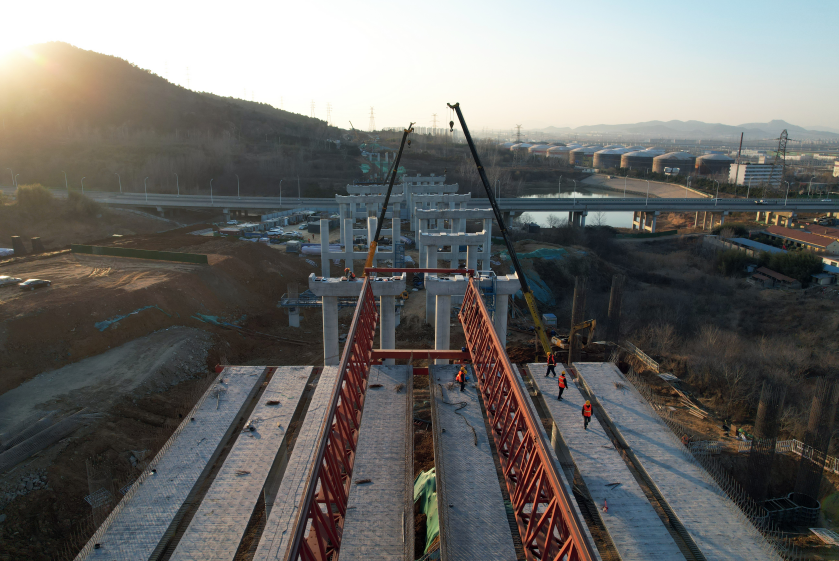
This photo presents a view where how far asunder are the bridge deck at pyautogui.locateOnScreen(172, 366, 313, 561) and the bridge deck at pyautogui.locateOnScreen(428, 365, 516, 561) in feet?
13.7

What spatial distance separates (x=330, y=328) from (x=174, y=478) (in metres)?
10.6

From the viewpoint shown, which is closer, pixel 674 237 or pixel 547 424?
pixel 547 424

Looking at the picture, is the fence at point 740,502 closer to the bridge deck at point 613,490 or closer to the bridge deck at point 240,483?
the bridge deck at point 613,490

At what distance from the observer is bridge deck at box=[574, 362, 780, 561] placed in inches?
416

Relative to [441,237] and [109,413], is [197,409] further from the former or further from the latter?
[441,237]

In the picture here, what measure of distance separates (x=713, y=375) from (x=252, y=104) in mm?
160328

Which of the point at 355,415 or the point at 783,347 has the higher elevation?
the point at 355,415

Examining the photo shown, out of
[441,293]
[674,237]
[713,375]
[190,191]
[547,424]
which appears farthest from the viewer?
[190,191]

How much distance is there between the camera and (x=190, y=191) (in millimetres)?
83375

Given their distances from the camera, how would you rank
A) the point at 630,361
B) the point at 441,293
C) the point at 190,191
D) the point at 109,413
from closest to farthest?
the point at 109,413 → the point at 441,293 → the point at 630,361 → the point at 190,191

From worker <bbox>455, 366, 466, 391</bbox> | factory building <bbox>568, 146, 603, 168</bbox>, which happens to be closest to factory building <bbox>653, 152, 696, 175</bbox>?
factory building <bbox>568, 146, 603, 168</bbox>

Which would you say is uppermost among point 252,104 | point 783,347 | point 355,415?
point 252,104

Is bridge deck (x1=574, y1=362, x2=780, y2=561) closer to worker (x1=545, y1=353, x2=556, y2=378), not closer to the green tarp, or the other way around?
worker (x1=545, y1=353, x2=556, y2=378)

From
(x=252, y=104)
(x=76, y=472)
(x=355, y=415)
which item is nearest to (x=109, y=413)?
(x=76, y=472)
